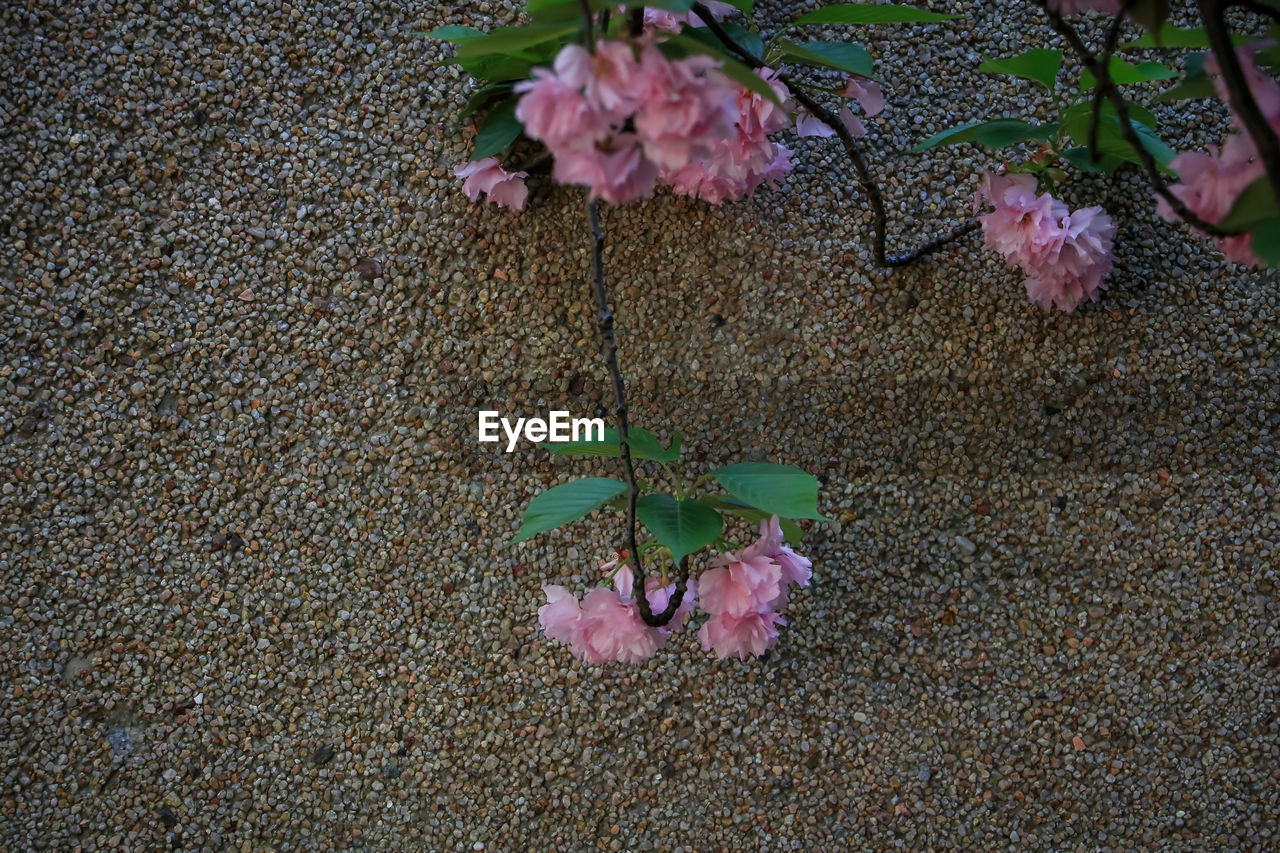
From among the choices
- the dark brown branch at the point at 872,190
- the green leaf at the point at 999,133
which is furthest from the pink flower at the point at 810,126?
the green leaf at the point at 999,133

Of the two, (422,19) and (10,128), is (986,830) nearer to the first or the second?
(422,19)

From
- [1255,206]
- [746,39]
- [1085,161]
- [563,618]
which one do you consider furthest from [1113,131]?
[563,618]

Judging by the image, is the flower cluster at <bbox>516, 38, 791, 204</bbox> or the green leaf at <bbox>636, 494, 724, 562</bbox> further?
the green leaf at <bbox>636, 494, 724, 562</bbox>

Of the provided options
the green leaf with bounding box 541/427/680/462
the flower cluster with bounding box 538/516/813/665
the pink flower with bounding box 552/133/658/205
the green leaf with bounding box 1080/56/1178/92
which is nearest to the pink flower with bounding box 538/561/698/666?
the flower cluster with bounding box 538/516/813/665

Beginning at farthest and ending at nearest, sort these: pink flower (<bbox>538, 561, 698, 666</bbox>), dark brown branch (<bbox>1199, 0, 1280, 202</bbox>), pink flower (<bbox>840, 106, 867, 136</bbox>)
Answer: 1. pink flower (<bbox>840, 106, 867, 136</bbox>)
2. pink flower (<bbox>538, 561, 698, 666</bbox>)
3. dark brown branch (<bbox>1199, 0, 1280, 202</bbox>)

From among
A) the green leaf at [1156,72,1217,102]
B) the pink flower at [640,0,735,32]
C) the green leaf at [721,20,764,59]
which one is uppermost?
the green leaf at [1156,72,1217,102]

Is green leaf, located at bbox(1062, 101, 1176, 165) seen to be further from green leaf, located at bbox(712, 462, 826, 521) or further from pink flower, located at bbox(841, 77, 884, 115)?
green leaf, located at bbox(712, 462, 826, 521)

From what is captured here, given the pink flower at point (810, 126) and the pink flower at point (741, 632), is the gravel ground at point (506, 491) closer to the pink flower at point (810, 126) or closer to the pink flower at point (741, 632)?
the pink flower at point (810, 126)
